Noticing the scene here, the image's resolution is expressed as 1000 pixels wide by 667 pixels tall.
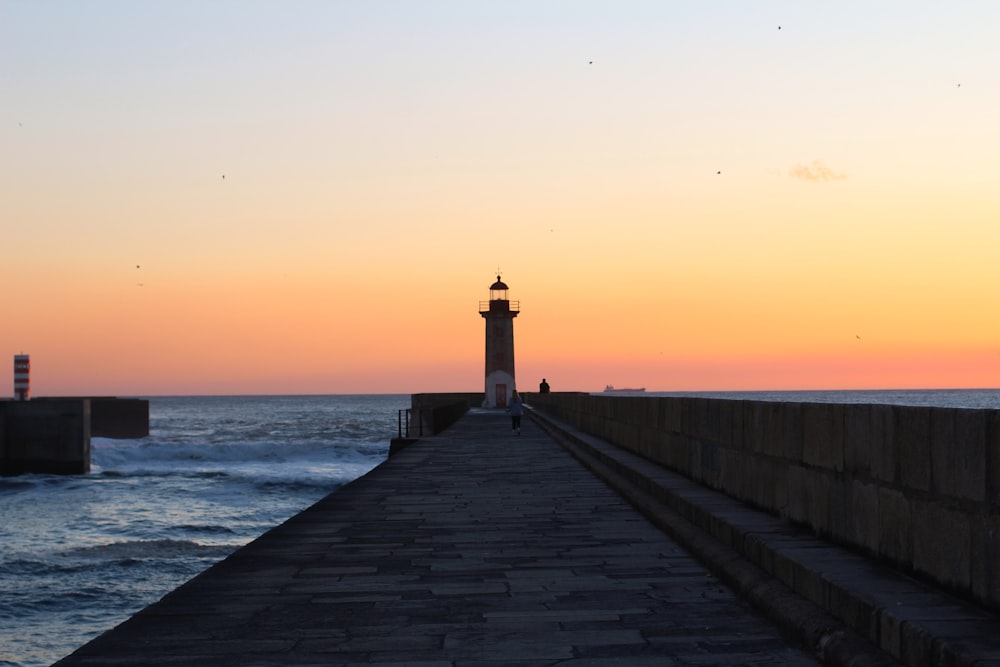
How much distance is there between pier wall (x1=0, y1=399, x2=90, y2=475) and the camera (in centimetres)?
3662

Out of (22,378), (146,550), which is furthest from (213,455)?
(146,550)

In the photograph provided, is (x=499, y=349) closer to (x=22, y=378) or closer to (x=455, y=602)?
(x=22, y=378)

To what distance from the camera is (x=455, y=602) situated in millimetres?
5852

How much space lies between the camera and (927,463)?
4738 millimetres

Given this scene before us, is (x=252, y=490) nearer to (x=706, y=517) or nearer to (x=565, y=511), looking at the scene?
(x=565, y=511)

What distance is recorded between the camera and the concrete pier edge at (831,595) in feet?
12.4

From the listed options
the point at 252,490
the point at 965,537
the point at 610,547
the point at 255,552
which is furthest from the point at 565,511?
the point at 252,490

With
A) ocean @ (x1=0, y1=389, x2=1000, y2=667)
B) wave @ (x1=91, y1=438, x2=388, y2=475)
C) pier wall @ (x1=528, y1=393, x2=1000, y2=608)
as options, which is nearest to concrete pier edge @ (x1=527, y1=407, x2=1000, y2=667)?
pier wall @ (x1=528, y1=393, x2=1000, y2=608)

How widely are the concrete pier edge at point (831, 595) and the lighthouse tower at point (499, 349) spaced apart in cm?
4728

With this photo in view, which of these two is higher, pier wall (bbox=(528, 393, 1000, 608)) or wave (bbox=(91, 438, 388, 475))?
pier wall (bbox=(528, 393, 1000, 608))

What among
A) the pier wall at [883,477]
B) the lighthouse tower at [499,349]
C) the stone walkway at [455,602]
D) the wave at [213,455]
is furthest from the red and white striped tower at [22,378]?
the pier wall at [883,477]

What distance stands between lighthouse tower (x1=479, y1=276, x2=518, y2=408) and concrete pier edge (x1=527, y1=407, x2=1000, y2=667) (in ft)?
A: 155

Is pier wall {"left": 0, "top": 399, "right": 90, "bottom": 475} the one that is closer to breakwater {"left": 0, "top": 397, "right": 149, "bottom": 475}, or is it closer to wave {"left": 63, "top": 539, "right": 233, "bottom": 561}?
breakwater {"left": 0, "top": 397, "right": 149, "bottom": 475}

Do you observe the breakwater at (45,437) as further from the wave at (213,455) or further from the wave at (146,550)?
the wave at (146,550)
